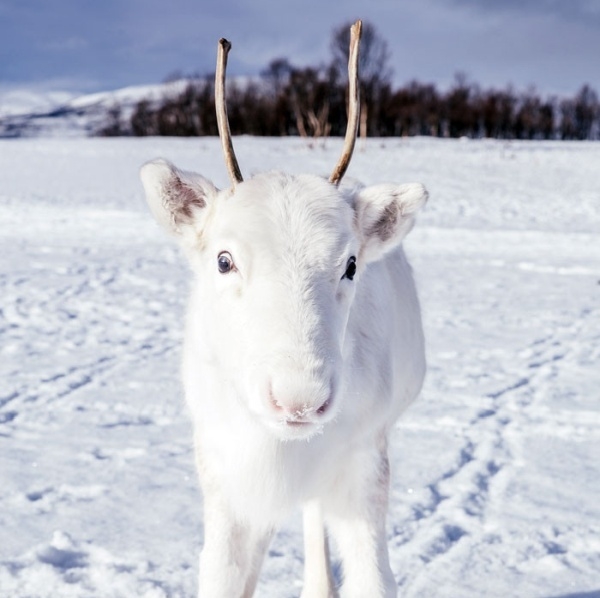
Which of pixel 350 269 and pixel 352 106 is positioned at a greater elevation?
pixel 352 106

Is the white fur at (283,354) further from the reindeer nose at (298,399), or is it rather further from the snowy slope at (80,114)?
the snowy slope at (80,114)

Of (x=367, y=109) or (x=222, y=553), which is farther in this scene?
(x=367, y=109)

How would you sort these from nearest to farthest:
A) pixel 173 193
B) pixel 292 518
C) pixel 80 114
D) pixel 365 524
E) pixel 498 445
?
1. pixel 173 193
2. pixel 365 524
3. pixel 292 518
4. pixel 498 445
5. pixel 80 114

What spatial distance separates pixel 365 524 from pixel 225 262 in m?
0.94

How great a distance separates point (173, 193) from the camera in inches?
91.6

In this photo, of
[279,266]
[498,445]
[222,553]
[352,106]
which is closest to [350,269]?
[279,266]

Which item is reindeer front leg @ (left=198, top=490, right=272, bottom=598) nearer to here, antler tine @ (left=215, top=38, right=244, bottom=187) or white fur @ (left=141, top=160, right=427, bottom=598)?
white fur @ (left=141, top=160, right=427, bottom=598)

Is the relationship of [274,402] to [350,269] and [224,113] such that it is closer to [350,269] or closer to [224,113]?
[350,269]

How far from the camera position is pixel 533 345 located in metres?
7.20

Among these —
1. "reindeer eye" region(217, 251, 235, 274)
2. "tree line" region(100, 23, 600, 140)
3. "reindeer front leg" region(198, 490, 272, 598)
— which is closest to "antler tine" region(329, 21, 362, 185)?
"reindeer eye" region(217, 251, 235, 274)

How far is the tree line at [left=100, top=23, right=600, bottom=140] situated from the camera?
49.2 meters

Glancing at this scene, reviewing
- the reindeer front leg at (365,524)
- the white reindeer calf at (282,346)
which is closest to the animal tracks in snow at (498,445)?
the reindeer front leg at (365,524)

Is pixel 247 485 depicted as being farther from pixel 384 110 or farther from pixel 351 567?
pixel 384 110

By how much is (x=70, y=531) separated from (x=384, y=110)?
5427cm
